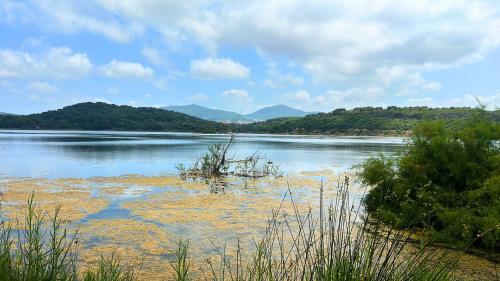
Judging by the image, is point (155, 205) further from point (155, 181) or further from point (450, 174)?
point (450, 174)

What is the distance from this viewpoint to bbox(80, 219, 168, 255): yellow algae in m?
8.47

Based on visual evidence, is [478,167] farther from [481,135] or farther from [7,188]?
[7,188]

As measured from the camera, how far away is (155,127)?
118875 mm

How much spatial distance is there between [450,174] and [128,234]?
8.02 m

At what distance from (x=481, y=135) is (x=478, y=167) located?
870mm

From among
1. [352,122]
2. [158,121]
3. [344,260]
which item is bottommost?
[344,260]

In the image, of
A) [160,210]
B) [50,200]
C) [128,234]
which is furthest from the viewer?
[50,200]

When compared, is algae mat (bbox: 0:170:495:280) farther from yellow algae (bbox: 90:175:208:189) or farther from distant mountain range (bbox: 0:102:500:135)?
distant mountain range (bbox: 0:102:500:135)

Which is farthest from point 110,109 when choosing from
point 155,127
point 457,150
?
point 457,150

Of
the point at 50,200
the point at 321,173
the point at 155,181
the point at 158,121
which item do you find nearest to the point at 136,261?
the point at 50,200

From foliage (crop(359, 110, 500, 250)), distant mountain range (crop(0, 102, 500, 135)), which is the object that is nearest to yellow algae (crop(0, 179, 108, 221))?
foliage (crop(359, 110, 500, 250))

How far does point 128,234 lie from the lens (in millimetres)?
9297

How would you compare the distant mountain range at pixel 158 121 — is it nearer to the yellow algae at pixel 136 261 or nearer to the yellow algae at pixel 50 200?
the yellow algae at pixel 50 200

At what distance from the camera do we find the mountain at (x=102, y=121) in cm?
11369
